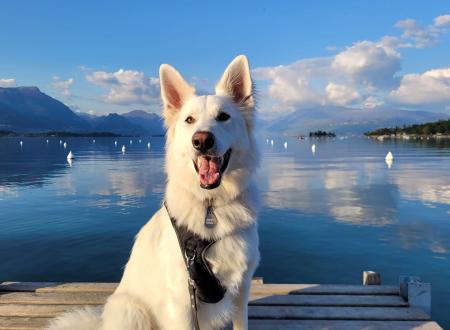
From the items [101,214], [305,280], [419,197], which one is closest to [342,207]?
[419,197]

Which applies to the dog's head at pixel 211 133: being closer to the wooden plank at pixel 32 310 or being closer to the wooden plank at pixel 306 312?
the wooden plank at pixel 306 312

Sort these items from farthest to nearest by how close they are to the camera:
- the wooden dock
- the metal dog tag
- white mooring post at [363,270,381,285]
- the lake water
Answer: the lake water → white mooring post at [363,270,381,285] → the wooden dock → the metal dog tag

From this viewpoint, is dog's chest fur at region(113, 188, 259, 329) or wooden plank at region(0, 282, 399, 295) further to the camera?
wooden plank at region(0, 282, 399, 295)

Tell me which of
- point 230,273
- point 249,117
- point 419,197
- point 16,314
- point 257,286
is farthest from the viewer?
point 419,197

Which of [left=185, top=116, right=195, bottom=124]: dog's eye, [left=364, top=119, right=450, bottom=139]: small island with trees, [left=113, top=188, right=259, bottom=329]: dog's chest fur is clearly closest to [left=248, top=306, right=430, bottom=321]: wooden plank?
[left=113, top=188, right=259, bottom=329]: dog's chest fur

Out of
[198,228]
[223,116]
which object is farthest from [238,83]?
[198,228]

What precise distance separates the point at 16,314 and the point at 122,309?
7.13 feet

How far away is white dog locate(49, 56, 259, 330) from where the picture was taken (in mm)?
3598

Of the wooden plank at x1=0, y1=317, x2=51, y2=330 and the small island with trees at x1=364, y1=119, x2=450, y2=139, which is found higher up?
the small island with trees at x1=364, y1=119, x2=450, y2=139

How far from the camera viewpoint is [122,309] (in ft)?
12.2

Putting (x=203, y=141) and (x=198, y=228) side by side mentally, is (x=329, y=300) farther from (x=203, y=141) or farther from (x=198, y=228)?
(x=203, y=141)

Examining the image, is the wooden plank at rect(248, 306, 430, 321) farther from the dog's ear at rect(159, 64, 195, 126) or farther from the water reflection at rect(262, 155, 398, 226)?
the water reflection at rect(262, 155, 398, 226)

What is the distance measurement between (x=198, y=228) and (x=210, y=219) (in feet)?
0.56

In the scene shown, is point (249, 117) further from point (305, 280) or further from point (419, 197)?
point (419, 197)
